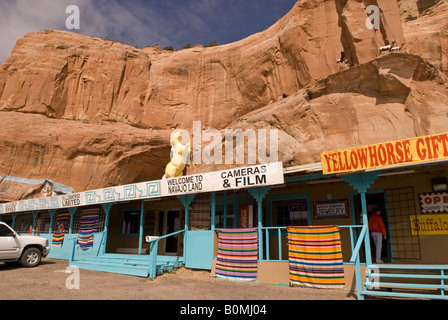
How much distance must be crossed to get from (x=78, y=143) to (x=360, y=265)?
2304cm

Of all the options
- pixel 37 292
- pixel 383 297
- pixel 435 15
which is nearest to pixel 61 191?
pixel 37 292

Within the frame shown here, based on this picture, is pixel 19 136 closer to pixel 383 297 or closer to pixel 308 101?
pixel 308 101

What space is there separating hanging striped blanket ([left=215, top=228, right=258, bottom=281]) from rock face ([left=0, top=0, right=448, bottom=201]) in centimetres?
815

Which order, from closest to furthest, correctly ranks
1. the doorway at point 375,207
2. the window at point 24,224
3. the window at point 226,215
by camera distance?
the doorway at point 375,207 → the window at point 226,215 → the window at point 24,224

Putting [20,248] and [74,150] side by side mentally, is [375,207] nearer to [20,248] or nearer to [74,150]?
[20,248]

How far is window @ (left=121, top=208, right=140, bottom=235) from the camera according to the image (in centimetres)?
1608

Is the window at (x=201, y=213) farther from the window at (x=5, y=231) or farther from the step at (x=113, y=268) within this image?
the window at (x=5, y=231)

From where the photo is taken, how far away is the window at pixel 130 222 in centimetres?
1608

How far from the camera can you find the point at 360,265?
7402 millimetres

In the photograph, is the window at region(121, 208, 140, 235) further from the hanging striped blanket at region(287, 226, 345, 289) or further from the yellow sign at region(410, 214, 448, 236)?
the yellow sign at region(410, 214, 448, 236)

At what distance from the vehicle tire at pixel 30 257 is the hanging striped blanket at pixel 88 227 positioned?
7.51ft

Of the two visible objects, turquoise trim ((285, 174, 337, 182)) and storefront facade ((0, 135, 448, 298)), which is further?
turquoise trim ((285, 174, 337, 182))

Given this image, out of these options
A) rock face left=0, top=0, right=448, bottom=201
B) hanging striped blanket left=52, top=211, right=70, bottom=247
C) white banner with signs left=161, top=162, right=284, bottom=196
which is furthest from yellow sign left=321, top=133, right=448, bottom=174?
hanging striped blanket left=52, top=211, right=70, bottom=247

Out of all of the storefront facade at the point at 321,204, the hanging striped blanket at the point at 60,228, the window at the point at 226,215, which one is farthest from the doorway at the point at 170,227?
the hanging striped blanket at the point at 60,228
